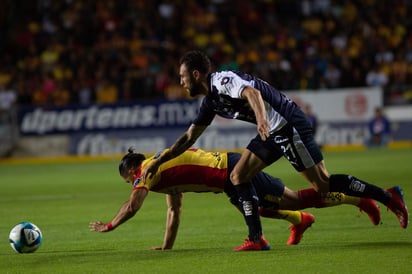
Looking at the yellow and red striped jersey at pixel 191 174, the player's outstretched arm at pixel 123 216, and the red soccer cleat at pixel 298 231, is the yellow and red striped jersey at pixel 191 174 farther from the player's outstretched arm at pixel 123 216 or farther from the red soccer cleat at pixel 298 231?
the red soccer cleat at pixel 298 231

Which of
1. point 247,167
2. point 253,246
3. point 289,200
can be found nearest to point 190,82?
point 247,167

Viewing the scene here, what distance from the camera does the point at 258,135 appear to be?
8.51 m

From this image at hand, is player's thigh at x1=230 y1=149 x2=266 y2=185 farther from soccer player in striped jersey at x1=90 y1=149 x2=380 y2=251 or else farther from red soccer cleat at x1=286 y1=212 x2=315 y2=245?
red soccer cleat at x1=286 y1=212 x2=315 y2=245

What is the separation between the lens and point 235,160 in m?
→ 9.07

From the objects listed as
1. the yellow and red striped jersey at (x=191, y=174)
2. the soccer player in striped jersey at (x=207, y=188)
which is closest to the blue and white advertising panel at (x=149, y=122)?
the soccer player in striped jersey at (x=207, y=188)

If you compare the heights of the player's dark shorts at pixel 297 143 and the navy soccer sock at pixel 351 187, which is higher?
the player's dark shorts at pixel 297 143

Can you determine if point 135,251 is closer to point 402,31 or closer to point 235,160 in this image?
point 235,160

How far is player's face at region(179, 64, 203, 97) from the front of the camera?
27.3 ft

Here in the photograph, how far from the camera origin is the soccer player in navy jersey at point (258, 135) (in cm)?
830

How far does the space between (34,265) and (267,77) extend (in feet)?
63.8

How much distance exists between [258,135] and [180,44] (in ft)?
70.0

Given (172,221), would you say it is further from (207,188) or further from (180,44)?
(180,44)

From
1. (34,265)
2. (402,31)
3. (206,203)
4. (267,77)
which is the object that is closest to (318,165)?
(34,265)

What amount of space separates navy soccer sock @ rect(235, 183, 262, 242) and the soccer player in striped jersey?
0.10 metres
